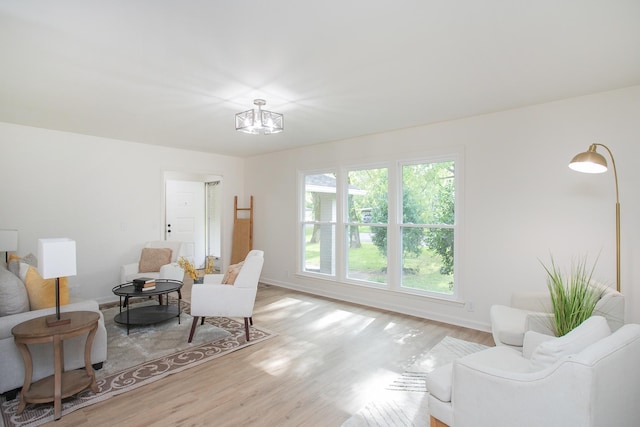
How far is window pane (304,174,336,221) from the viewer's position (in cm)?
545

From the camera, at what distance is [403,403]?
2.38 metres

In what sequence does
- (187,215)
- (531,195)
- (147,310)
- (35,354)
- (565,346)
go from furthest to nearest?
(187,215)
(147,310)
(531,195)
(35,354)
(565,346)

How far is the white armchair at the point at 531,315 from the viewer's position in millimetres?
2309

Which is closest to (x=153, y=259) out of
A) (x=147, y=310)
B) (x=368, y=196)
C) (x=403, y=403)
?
(x=147, y=310)

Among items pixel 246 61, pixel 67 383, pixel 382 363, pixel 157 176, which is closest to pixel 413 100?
pixel 246 61

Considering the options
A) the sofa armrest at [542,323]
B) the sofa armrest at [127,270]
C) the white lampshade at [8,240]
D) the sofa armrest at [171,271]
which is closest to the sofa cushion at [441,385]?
the sofa armrest at [542,323]

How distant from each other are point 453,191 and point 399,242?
1.01 m

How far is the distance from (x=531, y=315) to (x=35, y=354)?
12.2 ft

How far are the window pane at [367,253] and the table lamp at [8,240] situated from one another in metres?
4.35

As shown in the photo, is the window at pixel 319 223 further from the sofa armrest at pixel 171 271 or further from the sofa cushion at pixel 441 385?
the sofa cushion at pixel 441 385

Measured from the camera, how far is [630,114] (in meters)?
2.99

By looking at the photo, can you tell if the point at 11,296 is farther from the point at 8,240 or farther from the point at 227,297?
the point at 8,240

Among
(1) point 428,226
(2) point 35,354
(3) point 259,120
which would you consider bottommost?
(2) point 35,354

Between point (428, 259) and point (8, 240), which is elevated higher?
point (8, 240)
